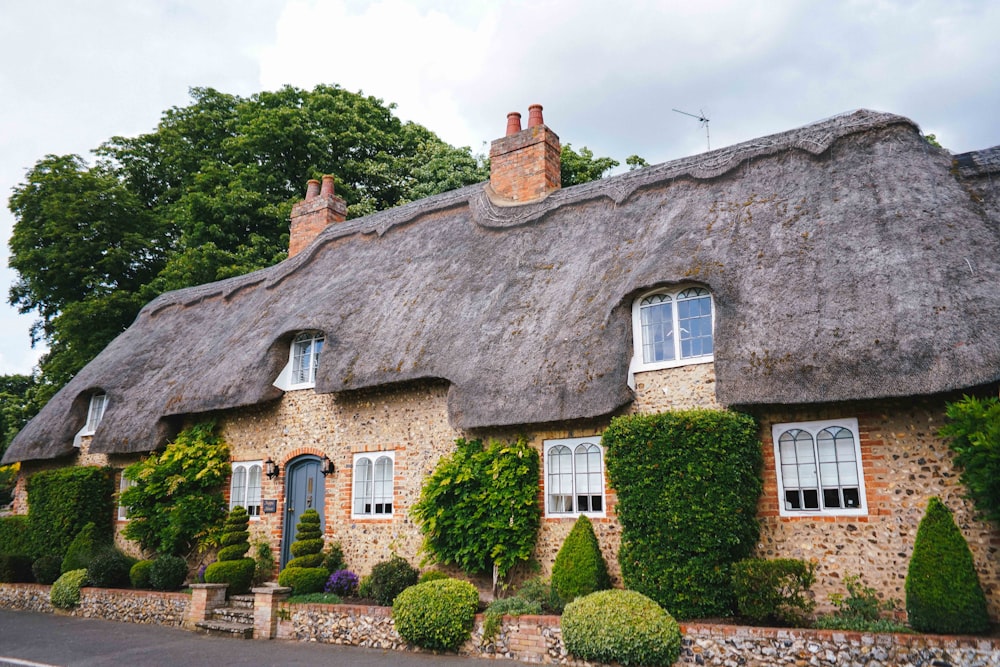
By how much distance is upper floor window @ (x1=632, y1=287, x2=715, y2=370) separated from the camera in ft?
33.6

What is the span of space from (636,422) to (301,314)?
8.06 metres

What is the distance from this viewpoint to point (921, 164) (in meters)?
10.4

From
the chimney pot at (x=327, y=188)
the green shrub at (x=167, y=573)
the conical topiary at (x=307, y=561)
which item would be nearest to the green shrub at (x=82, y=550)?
the green shrub at (x=167, y=573)

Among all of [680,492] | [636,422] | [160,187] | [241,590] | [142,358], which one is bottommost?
[241,590]

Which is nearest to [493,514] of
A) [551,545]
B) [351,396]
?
[551,545]

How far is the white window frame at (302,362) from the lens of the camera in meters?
14.7

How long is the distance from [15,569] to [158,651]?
8108 mm

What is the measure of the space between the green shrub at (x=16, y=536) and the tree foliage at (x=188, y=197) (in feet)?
31.2

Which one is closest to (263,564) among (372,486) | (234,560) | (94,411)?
(234,560)

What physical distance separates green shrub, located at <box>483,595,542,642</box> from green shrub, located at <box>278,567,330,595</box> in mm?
3751

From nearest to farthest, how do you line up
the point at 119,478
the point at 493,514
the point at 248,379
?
the point at 493,514 < the point at 248,379 < the point at 119,478

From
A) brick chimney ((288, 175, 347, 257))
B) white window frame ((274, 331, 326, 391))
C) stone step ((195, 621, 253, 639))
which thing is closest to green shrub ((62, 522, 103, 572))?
stone step ((195, 621, 253, 639))

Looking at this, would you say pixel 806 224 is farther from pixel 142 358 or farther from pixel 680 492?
pixel 142 358

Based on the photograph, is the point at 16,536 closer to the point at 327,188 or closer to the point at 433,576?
the point at 327,188
